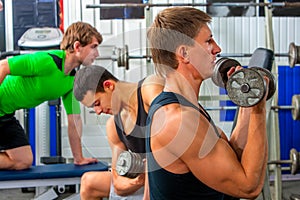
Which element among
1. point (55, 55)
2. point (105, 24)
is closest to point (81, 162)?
point (55, 55)

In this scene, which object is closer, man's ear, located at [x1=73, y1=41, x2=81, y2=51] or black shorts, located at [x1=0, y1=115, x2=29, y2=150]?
man's ear, located at [x1=73, y1=41, x2=81, y2=51]

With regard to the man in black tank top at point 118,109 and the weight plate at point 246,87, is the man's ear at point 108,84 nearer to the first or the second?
the man in black tank top at point 118,109

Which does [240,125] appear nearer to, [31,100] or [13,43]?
[31,100]

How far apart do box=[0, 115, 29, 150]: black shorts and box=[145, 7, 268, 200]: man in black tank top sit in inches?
75.5

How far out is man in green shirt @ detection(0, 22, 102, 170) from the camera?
274 centimetres

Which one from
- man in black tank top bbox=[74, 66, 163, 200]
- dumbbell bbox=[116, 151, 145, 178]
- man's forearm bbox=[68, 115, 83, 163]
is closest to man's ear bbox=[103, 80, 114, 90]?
man in black tank top bbox=[74, 66, 163, 200]

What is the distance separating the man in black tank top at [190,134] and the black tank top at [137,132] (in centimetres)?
49

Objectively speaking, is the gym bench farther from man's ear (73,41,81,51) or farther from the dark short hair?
the dark short hair

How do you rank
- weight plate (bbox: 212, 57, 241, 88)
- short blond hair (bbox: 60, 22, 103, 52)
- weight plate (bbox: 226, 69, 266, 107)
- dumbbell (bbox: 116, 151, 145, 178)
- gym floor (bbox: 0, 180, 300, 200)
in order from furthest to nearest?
gym floor (bbox: 0, 180, 300, 200) → short blond hair (bbox: 60, 22, 103, 52) → dumbbell (bbox: 116, 151, 145, 178) → weight plate (bbox: 212, 57, 241, 88) → weight plate (bbox: 226, 69, 266, 107)

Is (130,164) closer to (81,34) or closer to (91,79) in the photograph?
(91,79)

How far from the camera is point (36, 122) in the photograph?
402 centimetres

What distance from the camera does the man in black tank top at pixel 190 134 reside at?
112 cm

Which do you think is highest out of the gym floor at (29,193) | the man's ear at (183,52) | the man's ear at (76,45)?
the man's ear at (183,52)

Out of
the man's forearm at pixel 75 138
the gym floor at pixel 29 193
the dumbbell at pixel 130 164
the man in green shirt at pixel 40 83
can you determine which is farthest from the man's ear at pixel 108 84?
the gym floor at pixel 29 193
